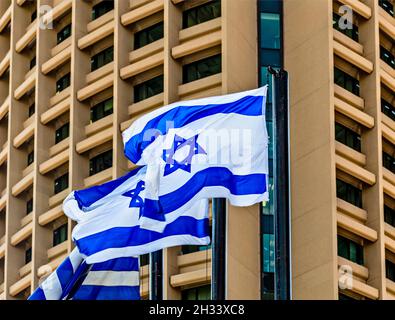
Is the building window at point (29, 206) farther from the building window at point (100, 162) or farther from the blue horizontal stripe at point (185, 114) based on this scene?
the blue horizontal stripe at point (185, 114)

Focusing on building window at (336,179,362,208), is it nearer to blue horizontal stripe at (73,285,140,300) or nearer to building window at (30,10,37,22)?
building window at (30,10,37,22)

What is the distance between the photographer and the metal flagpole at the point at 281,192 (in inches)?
1029

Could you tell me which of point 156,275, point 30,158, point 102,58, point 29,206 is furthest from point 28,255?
point 156,275

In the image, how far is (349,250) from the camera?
57406 mm

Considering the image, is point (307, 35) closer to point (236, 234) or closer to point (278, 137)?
point (236, 234)

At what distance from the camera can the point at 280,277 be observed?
2619cm

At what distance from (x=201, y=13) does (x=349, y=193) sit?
980 cm

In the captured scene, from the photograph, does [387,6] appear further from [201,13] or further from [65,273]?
[65,273]

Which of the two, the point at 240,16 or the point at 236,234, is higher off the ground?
the point at 240,16

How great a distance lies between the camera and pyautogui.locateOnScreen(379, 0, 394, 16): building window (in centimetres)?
6341

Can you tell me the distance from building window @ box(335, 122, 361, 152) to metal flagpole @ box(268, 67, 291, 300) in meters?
31.4

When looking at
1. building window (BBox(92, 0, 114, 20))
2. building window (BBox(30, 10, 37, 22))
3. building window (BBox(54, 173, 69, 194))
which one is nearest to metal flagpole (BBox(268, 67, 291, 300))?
building window (BBox(92, 0, 114, 20))
